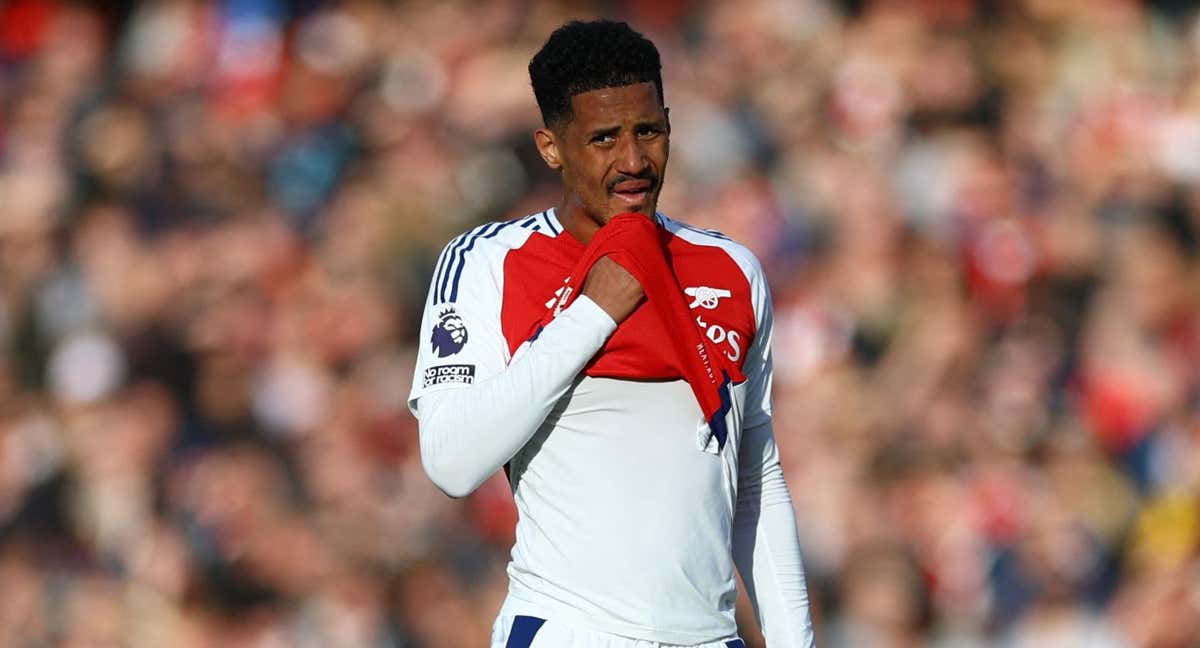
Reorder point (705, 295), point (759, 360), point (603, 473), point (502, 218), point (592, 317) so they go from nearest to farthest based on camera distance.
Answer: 1. point (592, 317)
2. point (603, 473)
3. point (705, 295)
4. point (759, 360)
5. point (502, 218)

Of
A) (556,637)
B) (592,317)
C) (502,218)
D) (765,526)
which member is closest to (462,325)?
(592,317)

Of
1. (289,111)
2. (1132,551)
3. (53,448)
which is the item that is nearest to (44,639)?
(53,448)

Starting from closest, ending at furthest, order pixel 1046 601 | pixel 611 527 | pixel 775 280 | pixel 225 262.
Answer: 1. pixel 611 527
2. pixel 1046 601
3. pixel 775 280
4. pixel 225 262

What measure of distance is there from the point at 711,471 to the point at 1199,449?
4460 millimetres

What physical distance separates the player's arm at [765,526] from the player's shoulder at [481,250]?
1.35 ft

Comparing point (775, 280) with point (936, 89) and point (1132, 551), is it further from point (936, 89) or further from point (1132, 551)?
point (1132, 551)

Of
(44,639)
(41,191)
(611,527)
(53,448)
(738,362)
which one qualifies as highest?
(41,191)

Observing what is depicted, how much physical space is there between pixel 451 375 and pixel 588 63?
570 mm

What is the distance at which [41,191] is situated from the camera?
749 centimetres

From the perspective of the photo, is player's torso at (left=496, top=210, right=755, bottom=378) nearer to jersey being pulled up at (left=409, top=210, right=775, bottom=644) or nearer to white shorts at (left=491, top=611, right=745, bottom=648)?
jersey being pulled up at (left=409, top=210, right=775, bottom=644)

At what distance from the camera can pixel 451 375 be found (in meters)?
2.57

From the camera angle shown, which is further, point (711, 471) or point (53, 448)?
point (53, 448)

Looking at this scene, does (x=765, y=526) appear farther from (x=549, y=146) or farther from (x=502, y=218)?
(x=502, y=218)

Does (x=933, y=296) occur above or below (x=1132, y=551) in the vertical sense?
above
